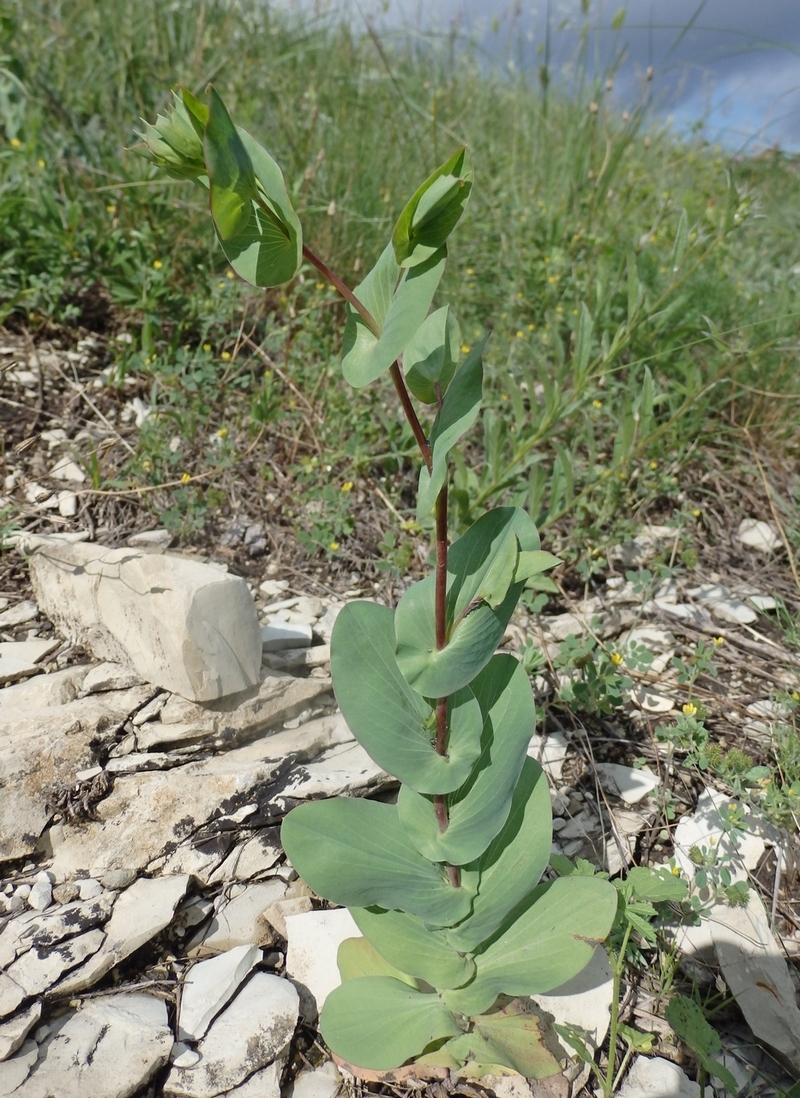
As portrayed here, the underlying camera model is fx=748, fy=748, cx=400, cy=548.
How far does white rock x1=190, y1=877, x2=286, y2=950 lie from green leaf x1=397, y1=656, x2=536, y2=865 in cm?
49

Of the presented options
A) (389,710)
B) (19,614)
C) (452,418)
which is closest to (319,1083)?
(389,710)

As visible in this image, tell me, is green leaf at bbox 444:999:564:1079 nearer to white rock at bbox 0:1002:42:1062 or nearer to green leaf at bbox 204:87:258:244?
white rock at bbox 0:1002:42:1062

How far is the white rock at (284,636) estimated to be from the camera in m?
2.03

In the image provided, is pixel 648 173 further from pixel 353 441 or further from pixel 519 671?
pixel 519 671

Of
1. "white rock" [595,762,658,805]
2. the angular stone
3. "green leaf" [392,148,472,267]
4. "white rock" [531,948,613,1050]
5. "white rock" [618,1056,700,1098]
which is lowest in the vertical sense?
"white rock" [618,1056,700,1098]

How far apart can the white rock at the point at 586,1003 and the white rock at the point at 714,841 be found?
0.36 m

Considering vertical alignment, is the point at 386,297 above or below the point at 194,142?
below

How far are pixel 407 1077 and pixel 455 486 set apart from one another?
153 centimetres

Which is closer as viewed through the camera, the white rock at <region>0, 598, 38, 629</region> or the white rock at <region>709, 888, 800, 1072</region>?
the white rock at <region>709, 888, 800, 1072</region>

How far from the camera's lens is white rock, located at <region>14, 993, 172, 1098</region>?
1.17 meters

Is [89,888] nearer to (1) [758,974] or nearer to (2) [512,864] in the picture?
(2) [512,864]

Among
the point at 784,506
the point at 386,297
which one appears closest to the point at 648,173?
the point at 784,506

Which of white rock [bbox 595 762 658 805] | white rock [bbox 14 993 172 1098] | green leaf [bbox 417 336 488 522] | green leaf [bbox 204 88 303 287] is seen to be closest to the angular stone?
white rock [bbox 14 993 172 1098]

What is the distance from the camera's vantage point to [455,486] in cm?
233
